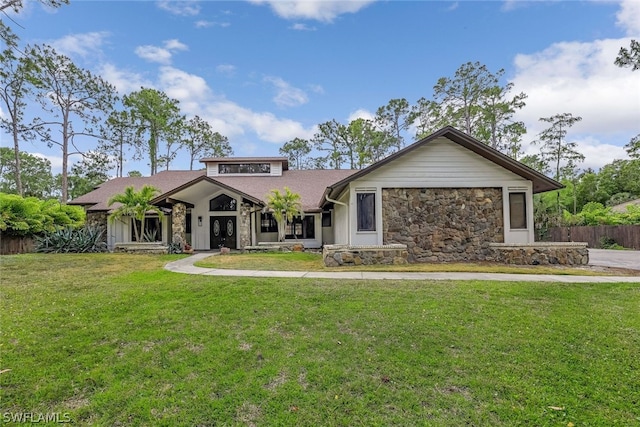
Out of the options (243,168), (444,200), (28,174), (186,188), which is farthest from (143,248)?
(28,174)

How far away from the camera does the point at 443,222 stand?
12.1 meters

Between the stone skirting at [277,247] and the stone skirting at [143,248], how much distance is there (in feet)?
13.3

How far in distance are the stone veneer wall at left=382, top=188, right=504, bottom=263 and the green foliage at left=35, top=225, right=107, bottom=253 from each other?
47.8ft

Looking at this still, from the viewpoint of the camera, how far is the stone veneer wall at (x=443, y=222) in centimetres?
1203

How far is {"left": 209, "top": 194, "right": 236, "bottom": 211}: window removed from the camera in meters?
18.3

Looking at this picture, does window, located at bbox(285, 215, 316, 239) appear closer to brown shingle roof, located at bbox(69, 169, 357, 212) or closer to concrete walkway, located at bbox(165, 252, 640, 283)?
brown shingle roof, located at bbox(69, 169, 357, 212)

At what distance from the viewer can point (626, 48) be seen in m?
19.3

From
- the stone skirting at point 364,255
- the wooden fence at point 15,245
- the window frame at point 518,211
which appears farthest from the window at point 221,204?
the window frame at point 518,211

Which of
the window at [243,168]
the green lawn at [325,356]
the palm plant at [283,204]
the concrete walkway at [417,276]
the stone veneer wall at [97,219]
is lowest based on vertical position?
the green lawn at [325,356]

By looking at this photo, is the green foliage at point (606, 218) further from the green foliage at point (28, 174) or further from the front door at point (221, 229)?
the green foliage at point (28, 174)

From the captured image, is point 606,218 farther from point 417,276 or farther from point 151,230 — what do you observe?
point 151,230

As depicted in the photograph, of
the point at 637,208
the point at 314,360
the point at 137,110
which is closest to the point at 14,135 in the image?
the point at 137,110

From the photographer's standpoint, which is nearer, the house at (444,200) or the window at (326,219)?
the house at (444,200)

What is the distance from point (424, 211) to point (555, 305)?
656 cm
